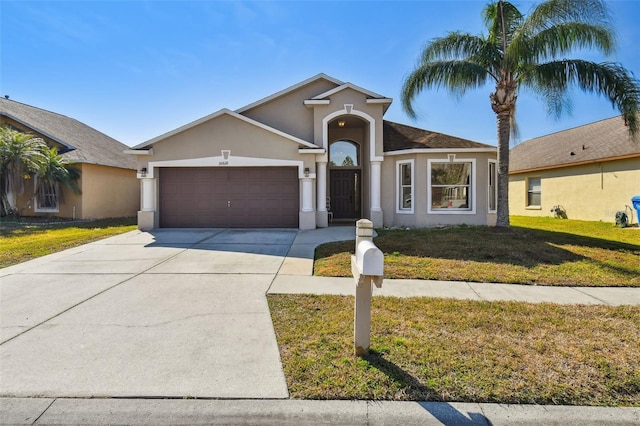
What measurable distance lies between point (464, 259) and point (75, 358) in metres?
7.47

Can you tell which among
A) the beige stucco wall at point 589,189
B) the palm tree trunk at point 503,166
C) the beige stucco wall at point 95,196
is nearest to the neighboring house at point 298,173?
the palm tree trunk at point 503,166

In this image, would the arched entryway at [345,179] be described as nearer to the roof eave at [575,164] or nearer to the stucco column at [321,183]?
the stucco column at [321,183]

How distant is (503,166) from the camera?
11562mm

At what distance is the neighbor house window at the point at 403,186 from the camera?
13.7 meters

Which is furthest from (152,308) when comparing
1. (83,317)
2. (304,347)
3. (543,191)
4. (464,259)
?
(543,191)

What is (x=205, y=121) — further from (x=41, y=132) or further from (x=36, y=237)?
(x=41, y=132)

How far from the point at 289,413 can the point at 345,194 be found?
552 inches

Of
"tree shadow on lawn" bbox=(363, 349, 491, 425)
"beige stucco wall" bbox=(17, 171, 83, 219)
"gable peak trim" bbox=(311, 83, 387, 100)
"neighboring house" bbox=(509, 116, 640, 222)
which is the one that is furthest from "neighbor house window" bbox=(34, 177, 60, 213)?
"neighboring house" bbox=(509, 116, 640, 222)

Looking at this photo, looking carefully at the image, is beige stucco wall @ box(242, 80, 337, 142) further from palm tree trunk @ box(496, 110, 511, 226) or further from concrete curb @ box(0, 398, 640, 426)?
concrete curb @ box(0, 398, 640, 426)

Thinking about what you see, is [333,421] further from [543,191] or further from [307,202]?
[543,191]

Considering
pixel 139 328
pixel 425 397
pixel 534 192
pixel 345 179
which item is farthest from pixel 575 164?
pixel 139 328

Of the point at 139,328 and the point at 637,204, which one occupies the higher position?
the point at 637,204

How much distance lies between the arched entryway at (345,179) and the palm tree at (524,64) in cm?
464

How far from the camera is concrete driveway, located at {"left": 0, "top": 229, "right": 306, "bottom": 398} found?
3135 mm
